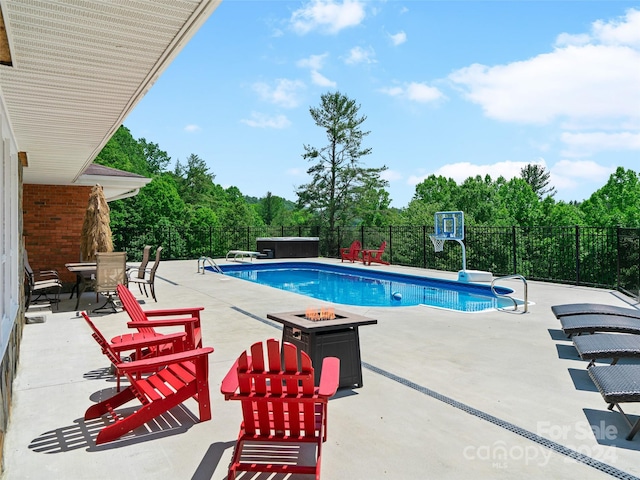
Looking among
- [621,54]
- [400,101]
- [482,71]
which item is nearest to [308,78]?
[400,101]

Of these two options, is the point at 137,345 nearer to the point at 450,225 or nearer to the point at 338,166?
the point at 450,225

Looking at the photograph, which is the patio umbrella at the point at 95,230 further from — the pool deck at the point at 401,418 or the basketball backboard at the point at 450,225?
the basketball backboard at the point at 450,225

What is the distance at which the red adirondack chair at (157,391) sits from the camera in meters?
3.12

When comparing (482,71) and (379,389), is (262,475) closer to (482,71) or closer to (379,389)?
(379,389)

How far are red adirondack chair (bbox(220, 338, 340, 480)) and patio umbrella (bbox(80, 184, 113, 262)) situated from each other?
24.8 ft

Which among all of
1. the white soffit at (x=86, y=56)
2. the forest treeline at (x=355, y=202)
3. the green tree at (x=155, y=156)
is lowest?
the white soffit at (x=86, y=56)

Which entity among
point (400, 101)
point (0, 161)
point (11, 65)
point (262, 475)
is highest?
point (400, 101)

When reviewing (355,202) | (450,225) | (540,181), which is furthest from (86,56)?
(540,181)

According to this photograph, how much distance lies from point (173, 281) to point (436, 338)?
8.98m

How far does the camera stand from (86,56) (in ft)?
10.4

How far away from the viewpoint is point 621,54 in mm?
29156

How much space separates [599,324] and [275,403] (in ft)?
13.4

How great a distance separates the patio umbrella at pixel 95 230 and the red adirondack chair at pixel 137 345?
5.36 m

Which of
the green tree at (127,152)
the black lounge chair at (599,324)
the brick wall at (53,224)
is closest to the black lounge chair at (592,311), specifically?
the black lounge chair at (599,324)
